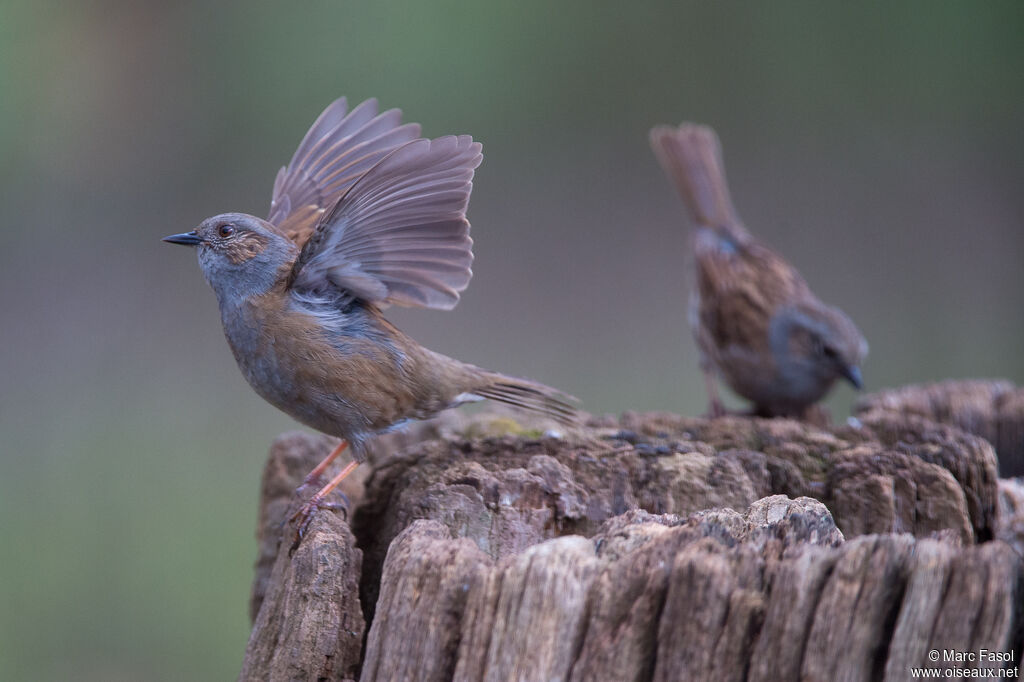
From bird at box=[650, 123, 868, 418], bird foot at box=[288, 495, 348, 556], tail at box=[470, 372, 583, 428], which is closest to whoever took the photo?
bird foot at box=[288, 495, 348, 556]

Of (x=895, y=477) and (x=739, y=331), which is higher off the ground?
(x=739, y=331)

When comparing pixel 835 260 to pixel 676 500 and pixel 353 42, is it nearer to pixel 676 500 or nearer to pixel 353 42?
pixel 353 42

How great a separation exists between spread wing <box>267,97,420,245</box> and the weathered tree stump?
962mm

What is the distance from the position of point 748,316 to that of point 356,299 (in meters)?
2.93

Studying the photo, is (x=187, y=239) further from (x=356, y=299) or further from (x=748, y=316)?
(x=748, y=316)

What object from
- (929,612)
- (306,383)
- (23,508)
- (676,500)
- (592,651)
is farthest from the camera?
(23,508)

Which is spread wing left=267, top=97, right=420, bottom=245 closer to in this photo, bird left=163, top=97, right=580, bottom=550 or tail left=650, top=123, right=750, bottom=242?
bird left=163, top=97, right=580, bottom=550

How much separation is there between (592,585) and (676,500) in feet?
2.99

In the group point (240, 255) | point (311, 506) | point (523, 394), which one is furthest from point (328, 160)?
point (311, 506)

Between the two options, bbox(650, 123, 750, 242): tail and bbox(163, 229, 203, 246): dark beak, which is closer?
bbox(163, 229, 203, 246): dark beak

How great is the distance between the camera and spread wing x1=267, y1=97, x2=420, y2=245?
3.53 m

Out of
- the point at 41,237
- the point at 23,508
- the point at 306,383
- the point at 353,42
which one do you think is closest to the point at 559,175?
the point at 353,42

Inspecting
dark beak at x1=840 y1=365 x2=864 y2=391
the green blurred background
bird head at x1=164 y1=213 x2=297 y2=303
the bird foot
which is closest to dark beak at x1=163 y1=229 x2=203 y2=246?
bird head at x1=164 y1=213 x2=297 y2=303

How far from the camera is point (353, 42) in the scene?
734cm
